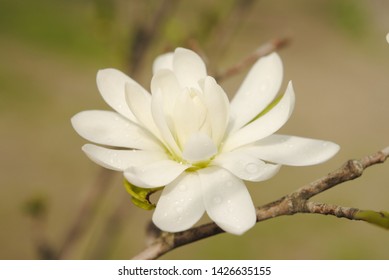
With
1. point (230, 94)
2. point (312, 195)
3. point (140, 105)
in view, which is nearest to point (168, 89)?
point (140, 105)

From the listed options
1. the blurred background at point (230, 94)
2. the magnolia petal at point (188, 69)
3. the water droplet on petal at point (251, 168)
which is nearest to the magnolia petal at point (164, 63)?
the magnolia petal at point (188, 69)

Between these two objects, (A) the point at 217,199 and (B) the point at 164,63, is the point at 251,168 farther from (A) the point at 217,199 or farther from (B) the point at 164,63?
(B) the point at 164,63

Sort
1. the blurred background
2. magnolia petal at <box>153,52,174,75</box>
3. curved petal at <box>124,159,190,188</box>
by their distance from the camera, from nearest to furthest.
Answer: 1. curved petal at <box>124,159,190,188</box>
2. magnolia petal at <box>153,52,174,75</box>
3. the blurred background

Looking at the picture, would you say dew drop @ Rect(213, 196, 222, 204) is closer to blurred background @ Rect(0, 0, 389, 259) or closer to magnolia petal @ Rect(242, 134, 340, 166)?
magnolia petal @ Rect(242, 134, 340, 166)

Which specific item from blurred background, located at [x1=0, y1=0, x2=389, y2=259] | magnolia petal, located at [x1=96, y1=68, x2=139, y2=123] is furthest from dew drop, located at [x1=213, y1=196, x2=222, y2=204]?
blurred background, located at [x1=0, y1=0, x2=389, y2=259]

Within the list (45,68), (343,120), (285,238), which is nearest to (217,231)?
(285,238)
